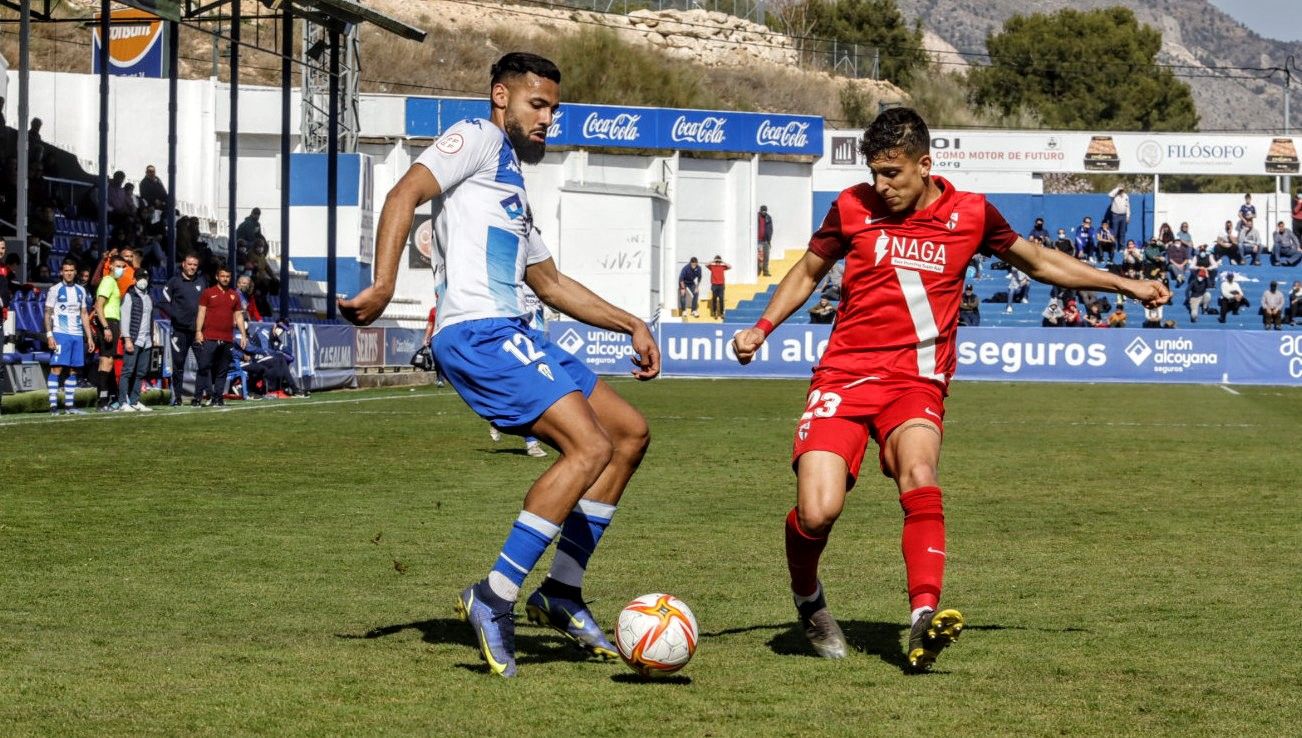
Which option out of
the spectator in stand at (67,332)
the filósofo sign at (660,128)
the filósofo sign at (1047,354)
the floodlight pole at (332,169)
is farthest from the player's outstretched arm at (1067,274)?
the filósofo sign at (660,128)

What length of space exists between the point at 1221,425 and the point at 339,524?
15273mm

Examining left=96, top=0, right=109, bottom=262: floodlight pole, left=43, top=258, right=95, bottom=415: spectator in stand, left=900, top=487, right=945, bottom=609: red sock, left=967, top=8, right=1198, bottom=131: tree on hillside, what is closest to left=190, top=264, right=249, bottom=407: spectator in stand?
left=43, top=258, right=95, bottom=415: spectator in stand

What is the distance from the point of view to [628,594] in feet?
25.5

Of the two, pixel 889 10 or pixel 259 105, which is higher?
pixel 889 10

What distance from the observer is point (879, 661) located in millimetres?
6195

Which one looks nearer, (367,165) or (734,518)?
(734,518)

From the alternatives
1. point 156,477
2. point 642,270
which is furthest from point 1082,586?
point 642,270

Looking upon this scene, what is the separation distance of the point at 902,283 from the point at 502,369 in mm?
1541

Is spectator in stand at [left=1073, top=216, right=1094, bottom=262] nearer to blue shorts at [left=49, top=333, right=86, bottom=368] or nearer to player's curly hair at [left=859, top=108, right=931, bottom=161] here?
blue shorts at [left=49, top=333, right=86, bottom=368]

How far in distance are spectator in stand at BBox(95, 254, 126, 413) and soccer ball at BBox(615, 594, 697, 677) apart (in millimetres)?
16850

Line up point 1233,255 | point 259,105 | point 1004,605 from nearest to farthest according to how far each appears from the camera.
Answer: point 1004,605 < point 259,105 < point 1233,255

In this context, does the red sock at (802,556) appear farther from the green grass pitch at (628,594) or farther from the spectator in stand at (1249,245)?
the spectator in stand at (1249,245)

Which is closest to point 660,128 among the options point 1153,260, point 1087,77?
point 1153,260

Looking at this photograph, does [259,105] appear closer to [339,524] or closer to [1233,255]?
[1233,255]
